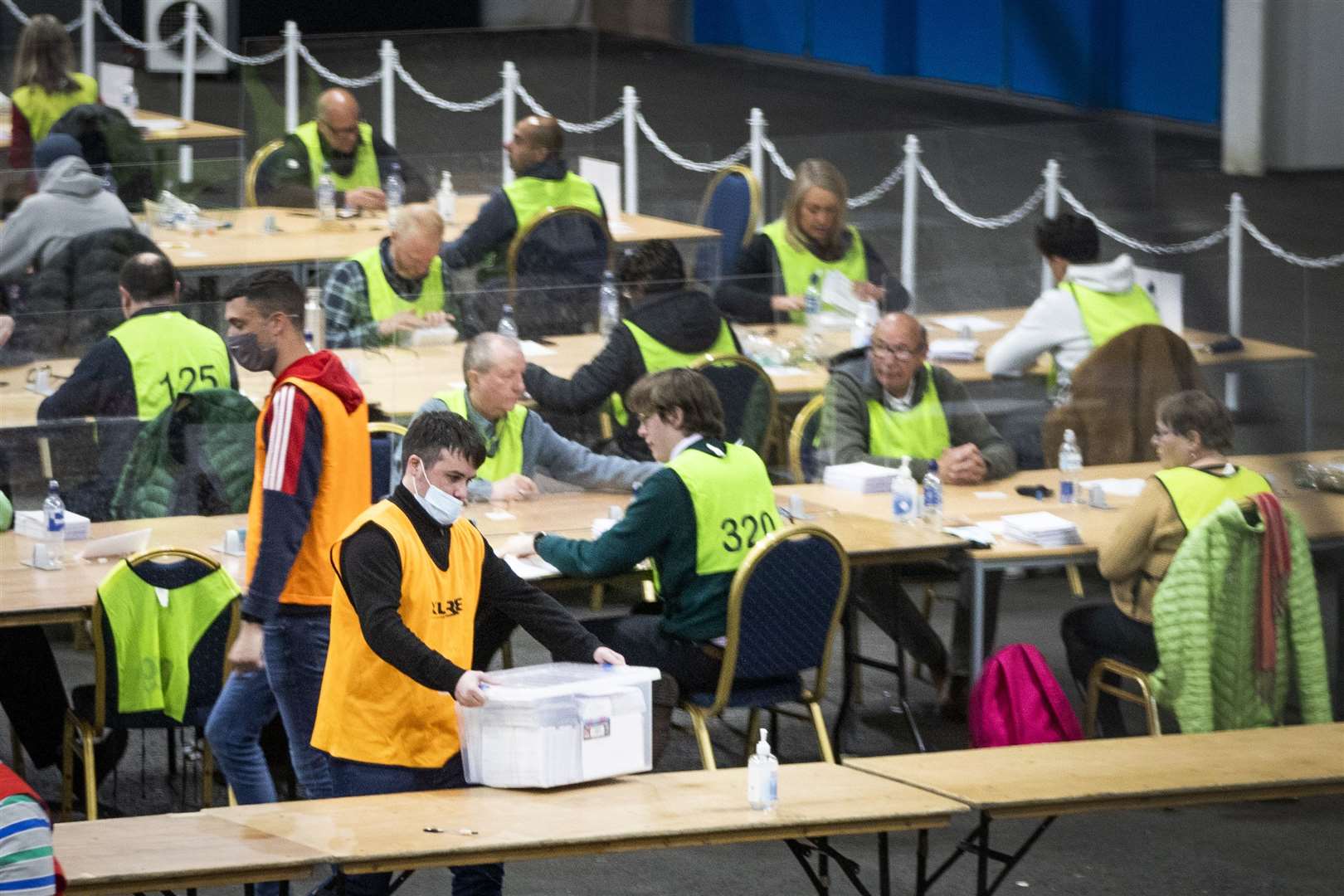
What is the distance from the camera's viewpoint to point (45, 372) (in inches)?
303

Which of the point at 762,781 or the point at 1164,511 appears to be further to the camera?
the point at 1164,511

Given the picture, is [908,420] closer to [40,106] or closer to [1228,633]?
[1228,633]

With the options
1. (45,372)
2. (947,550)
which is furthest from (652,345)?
Result: (45,372)

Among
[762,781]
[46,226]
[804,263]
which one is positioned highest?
[46,226]

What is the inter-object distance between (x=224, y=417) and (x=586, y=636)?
2.11 metres

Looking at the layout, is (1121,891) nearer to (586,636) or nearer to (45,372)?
(586,636)

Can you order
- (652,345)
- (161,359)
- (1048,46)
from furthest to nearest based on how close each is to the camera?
(1048,46), (652,345), (161,359)

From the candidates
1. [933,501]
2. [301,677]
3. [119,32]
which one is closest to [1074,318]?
[933,501]

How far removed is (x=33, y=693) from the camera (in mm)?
6086

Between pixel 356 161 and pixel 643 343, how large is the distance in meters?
3.74

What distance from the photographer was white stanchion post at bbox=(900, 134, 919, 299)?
32.6ft

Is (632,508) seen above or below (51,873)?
above

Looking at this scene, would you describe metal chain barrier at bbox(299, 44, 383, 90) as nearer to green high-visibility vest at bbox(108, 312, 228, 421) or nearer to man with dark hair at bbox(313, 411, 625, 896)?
green high-visibility vest at bbox(108, 312, 228, 421)

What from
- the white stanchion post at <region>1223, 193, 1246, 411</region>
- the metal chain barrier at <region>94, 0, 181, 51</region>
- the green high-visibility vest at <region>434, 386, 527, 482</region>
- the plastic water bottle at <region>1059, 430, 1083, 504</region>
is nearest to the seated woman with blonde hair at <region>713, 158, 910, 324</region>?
the white stanchion post at <region>1223, 193, 1246, 411</region>
